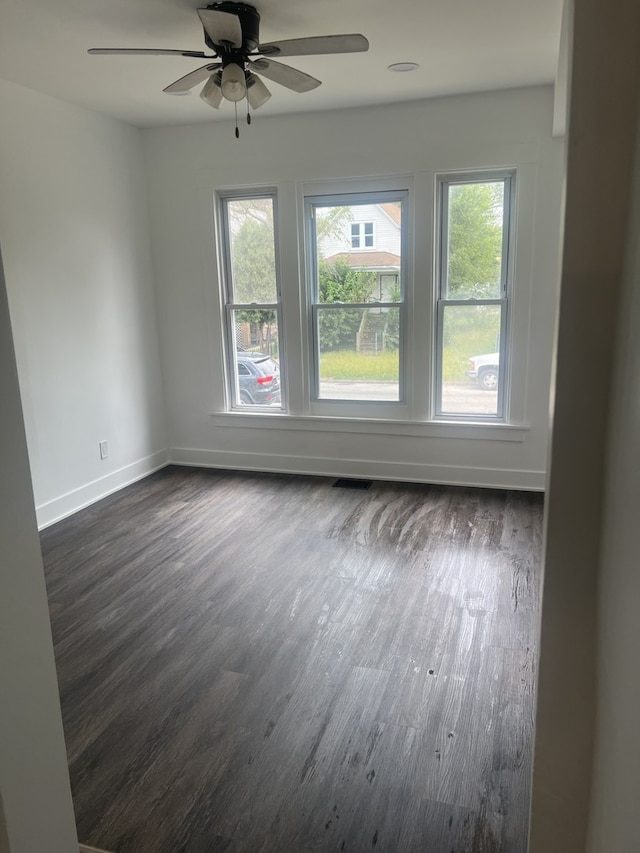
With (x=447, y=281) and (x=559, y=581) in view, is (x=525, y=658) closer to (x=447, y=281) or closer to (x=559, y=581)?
(x=559, y=581)

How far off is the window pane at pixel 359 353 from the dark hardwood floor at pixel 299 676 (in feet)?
3.53

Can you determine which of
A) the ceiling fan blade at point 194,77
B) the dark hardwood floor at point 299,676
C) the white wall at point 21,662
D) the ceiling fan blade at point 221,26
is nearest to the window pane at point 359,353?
the dark hardwood floor at point 299,676

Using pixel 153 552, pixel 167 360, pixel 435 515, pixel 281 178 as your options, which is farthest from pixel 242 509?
pixel 281 178

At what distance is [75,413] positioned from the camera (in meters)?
4.20

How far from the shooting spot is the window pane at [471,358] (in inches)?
171

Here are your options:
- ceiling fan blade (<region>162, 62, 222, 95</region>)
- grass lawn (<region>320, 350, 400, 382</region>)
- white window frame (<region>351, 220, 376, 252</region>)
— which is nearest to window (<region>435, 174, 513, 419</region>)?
grass lawn (<region>320, 350, 400, 382</region>)

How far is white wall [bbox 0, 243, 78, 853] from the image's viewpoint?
1.09 metres

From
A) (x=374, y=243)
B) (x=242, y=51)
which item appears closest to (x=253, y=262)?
(x=374, y=243)

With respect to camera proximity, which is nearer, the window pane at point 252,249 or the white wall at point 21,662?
the white wall at point 21,662

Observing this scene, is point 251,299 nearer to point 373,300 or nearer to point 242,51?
point 373,300

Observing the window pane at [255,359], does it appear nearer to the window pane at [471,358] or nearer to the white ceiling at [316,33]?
the window pane at [471,358]

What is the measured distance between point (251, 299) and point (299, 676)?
330 centimetres

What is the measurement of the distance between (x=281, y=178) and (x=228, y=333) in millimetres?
1299

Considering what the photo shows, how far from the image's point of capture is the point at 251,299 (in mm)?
4887
